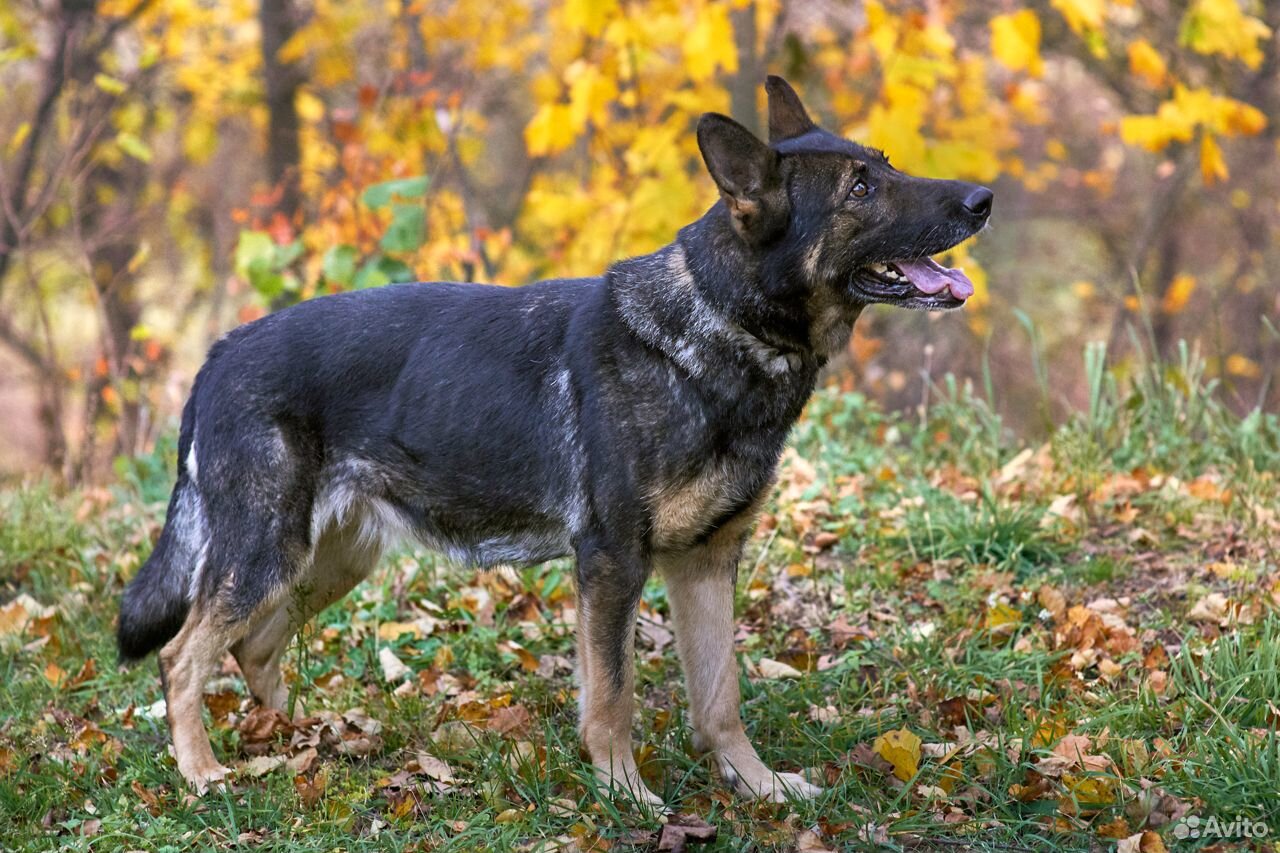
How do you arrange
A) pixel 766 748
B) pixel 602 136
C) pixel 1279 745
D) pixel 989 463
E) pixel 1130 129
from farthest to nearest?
pixel 602 136
pixel 1130 129
pixel 989 463
pixel 766 748
pixel 1279 745

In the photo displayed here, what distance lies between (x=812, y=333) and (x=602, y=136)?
703cm

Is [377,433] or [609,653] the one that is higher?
[377,433]

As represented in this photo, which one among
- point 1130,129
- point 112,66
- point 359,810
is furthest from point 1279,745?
point 112,66

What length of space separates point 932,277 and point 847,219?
33 centimetres

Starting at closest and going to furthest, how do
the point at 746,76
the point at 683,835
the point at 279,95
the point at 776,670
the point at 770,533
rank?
the point at 683,835, the point at 776,670, the point at 770,533, the point at 746,76, the point at 279,95

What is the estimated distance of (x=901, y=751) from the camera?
407cm

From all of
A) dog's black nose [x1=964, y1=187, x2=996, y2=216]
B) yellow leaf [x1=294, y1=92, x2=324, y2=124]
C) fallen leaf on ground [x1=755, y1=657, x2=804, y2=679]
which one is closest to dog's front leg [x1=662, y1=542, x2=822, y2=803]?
fallen leaf on ground [x1=755, y1=657, x2=804, y2=679]

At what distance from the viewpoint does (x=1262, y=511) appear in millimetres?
5750

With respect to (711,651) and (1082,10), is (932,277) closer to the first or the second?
(711,651)

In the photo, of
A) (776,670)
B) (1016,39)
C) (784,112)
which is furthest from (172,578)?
(1016,39)

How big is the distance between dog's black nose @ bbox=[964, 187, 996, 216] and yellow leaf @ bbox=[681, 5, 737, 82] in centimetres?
358

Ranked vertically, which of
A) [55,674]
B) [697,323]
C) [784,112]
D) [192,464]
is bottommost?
[55,674]

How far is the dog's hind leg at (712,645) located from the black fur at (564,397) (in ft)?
0.82

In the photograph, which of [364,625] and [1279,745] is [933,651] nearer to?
[1279,745]
